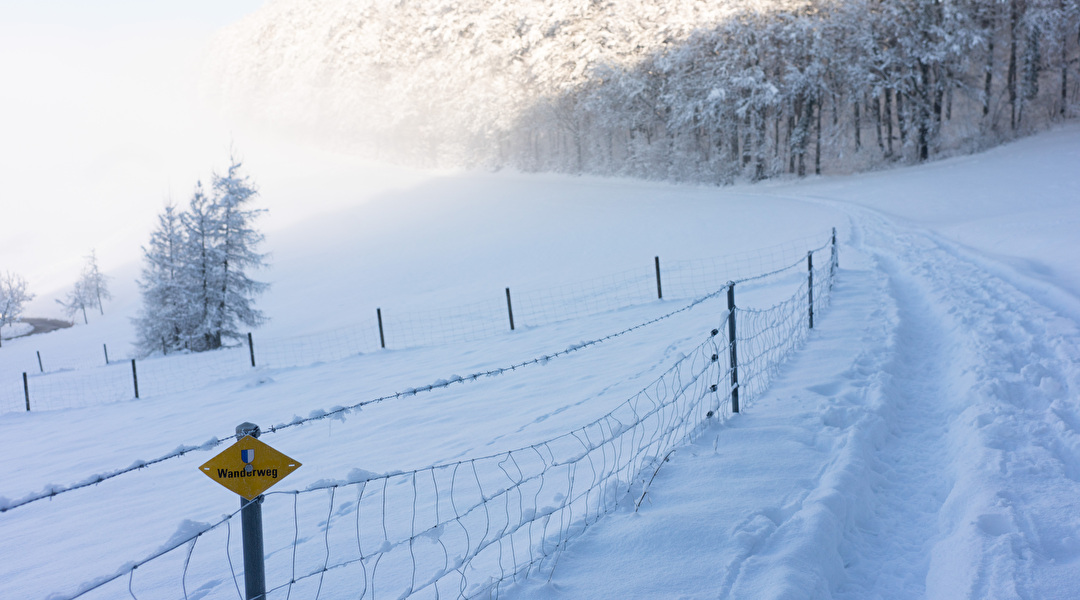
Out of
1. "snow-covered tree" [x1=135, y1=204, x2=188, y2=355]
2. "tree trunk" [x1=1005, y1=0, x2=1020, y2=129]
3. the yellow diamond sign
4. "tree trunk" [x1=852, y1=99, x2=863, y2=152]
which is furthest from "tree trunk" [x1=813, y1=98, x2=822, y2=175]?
the yellow diamond sign

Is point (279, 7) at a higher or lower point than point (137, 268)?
higher

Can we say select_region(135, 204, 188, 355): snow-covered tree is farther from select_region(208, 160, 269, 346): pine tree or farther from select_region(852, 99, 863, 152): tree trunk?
select_region(852, 99, 863, 152): tree trunk

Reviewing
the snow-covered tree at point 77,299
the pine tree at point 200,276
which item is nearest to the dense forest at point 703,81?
the pine tree at point 200,276

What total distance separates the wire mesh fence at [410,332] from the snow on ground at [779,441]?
2.04m

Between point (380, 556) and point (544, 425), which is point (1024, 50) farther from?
point (380, 556)

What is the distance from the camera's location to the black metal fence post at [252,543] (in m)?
2.15

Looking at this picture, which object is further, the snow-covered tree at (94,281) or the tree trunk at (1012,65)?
the snow-covered tree at (94,281)

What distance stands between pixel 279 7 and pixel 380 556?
4696 inches

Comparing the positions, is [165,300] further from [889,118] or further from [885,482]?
[889,118]

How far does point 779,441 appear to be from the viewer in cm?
480

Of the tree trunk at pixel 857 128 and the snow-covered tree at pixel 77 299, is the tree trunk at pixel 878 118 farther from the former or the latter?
the snow-covered tree at pixel 77 299

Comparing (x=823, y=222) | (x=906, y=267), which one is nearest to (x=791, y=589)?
(x=906, y=267)

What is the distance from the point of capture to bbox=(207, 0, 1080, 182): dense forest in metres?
33.2

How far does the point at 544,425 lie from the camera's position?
6309mm
